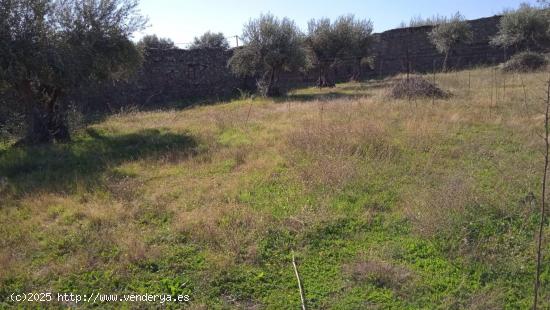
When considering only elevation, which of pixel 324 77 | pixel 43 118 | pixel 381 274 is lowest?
pixel 381 274

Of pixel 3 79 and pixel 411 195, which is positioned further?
pixel 3 79

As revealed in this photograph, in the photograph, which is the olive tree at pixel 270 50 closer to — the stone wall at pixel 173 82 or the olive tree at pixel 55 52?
the stone wall at pixel 173 82

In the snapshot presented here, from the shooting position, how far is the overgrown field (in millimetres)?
3717

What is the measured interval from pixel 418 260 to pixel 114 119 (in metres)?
10.1

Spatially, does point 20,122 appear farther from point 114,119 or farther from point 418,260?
point 418,260

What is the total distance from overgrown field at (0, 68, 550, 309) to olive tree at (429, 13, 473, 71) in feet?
45.2

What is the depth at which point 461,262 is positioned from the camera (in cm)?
393

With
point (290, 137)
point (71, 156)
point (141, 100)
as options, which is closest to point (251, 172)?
point (290, 137)

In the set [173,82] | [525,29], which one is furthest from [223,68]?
[525,29]

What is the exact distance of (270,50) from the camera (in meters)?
16.6

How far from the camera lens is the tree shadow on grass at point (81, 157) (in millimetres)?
6283

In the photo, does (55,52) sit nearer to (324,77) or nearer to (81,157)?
(81,157)

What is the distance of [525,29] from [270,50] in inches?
425

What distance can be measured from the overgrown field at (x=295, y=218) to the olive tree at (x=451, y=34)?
13.8m
